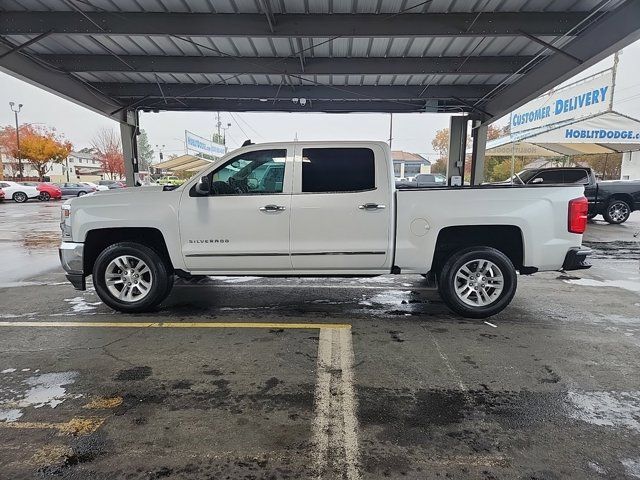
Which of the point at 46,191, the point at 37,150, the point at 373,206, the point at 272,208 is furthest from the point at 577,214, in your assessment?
the point at 37,150

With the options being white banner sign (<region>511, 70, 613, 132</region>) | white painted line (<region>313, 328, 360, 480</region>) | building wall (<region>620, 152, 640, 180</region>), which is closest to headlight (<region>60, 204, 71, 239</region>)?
white painted line (<region>313, 328, 360, 480</region>)

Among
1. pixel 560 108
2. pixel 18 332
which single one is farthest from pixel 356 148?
pixel 560 108

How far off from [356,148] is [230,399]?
3.26 meters

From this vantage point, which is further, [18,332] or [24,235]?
[24,235]

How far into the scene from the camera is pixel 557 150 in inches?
982

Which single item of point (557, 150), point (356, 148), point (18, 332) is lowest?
point (18, 332)

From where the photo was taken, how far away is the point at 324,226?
507 centimetres

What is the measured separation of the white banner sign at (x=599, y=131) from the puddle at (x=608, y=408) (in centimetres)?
1794

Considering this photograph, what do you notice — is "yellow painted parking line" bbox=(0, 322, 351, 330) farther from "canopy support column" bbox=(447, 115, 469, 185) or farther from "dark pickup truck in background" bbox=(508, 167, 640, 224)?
"dark pickup truck in background" bbox=(508, 167, 640, 224)

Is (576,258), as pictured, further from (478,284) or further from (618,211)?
(618,211)

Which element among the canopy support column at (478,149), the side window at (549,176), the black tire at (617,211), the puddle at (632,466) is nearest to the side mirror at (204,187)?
the puddle at (632,466)

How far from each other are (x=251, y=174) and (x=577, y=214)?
384 cm

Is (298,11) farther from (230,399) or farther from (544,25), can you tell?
(230,399)

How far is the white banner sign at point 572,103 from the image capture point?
16391 mm
